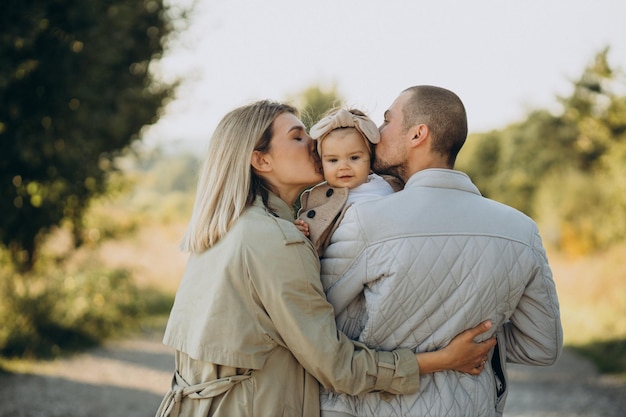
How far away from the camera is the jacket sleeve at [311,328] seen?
9.21 ft

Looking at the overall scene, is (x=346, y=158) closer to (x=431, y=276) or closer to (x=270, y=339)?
(x=431, y=276)

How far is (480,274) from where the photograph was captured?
289 cm

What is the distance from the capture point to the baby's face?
320 centimetres

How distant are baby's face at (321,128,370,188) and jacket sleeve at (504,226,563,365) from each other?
74cm

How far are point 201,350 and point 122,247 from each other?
13154 millimetres

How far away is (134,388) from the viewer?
9.14m

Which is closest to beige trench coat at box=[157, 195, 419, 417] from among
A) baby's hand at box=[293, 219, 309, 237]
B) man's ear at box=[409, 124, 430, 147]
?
baby's hand at box=[293, 219, 309, 237]

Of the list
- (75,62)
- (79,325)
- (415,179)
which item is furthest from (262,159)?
(79,325)

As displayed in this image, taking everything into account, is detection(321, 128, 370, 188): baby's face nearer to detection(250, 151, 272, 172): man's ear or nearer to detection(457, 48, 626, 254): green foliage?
detection(250, 151, 272, 172): man's ear

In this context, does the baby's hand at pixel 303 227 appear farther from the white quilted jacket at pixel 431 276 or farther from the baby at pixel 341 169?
the white quilted jacket at pixel 431 276

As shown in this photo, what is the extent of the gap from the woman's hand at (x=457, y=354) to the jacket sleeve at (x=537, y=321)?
22 cm

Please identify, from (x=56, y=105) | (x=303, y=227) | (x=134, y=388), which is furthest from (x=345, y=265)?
(x=134, y=388)

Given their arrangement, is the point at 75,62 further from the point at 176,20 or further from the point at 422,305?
the point at 422,305

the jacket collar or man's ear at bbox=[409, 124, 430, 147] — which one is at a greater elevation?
man's ear at bbox=[409, 124, 430, 147]
